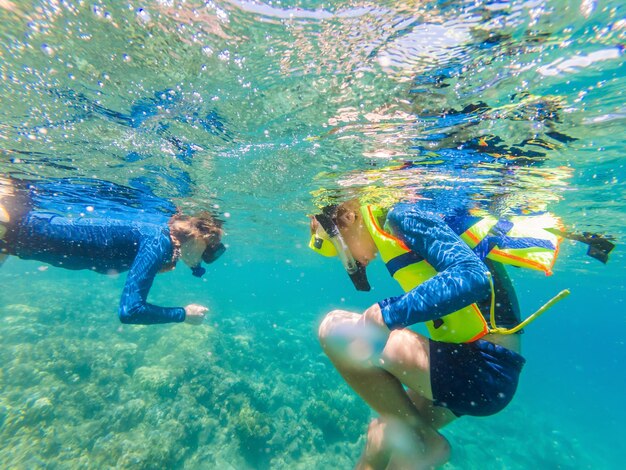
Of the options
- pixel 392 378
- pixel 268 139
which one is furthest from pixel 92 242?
pixel 392 378

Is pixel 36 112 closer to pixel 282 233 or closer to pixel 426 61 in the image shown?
pixel 426 61

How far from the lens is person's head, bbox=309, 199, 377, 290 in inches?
158

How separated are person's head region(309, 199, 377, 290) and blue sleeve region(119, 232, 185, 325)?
2877 millimetres

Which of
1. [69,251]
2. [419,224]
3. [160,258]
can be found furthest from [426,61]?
[69,251]

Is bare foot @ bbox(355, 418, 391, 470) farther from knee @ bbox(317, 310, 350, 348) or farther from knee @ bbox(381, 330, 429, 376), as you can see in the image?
knee @ bbox(317, 310, 350, 348)

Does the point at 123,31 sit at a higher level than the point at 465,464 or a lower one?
higher

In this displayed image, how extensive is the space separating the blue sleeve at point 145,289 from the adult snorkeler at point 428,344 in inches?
130

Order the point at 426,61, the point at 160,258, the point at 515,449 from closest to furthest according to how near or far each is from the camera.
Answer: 1. the point at 426,61
2. the point at 160,258
3. the point at 515,449


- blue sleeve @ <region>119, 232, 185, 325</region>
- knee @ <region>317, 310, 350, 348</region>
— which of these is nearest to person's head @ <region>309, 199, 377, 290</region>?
knee @ <region>317, 310, 350, 348</region>

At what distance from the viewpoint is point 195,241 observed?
6.56 m

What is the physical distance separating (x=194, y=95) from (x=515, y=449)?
2222 cm

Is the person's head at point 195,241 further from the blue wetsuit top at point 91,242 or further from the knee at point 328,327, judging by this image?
the knee at point 328,327

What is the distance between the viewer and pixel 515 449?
16000 mm

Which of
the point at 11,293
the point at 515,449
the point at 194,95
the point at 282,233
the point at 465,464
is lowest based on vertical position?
the point at 515,449
